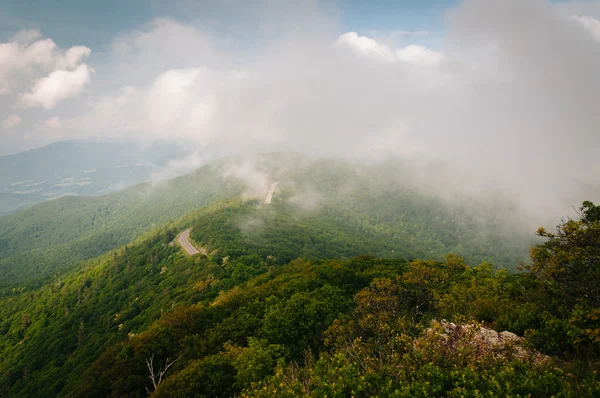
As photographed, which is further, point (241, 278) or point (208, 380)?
point (241, 278)

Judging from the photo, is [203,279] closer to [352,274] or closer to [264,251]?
[264,251]

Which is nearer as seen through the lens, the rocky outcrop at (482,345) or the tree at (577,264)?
the rocky outcrop at (482,345)

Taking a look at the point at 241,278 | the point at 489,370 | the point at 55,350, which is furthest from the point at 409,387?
the point at 55,350

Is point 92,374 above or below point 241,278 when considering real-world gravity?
above

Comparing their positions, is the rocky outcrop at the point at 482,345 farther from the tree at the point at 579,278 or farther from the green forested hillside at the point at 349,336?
the tree at the point at 579,278

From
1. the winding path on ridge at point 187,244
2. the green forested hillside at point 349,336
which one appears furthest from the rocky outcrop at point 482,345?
the winding path on ridge at point 187,244

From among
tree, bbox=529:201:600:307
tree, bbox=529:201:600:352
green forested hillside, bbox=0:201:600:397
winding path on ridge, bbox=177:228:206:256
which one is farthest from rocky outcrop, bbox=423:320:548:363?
A: winding path on ridge, bbox=177:228:206:256

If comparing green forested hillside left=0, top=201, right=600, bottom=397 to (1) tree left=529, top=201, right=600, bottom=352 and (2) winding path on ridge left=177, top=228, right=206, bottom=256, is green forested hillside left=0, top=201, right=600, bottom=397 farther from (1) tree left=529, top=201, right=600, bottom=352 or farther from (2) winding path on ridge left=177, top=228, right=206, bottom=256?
(2) winding path on ridge left=177, top=228, right=206, bottom=256

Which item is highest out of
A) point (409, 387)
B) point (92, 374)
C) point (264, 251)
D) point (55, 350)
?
point (409, 387)
